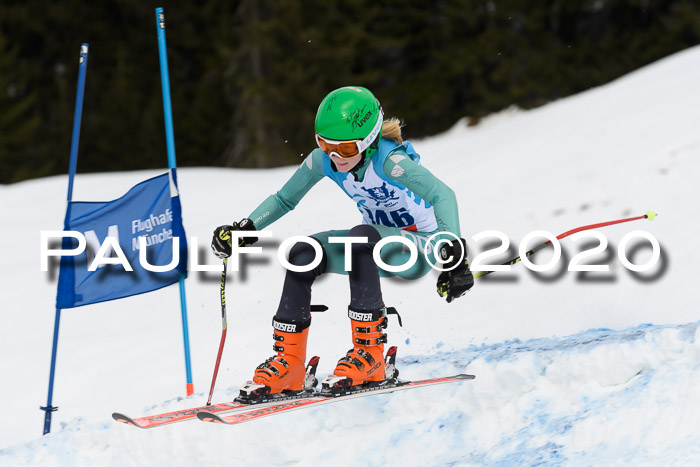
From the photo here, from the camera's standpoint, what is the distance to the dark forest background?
22203mm

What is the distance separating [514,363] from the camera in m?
4.92

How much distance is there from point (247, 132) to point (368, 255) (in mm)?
17936

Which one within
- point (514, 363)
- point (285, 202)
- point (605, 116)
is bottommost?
point (514, 363)

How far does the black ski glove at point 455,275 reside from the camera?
4.29 m

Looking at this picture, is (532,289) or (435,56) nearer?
(532,289)

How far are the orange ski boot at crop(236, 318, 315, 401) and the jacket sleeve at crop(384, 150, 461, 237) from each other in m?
0.95

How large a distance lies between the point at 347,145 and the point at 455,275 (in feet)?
2.89

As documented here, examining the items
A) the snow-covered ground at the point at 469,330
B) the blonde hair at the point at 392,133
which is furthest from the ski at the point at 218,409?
the blonde hair at the point at 392,133

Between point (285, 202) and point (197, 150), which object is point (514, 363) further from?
point (197, 150)

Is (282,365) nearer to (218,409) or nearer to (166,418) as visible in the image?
(218,409)

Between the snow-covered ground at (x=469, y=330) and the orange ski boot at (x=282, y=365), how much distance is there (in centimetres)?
38

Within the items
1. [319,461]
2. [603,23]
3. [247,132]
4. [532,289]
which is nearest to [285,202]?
[319,461]

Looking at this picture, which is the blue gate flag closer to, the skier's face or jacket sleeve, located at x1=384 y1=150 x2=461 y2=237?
the skier's face

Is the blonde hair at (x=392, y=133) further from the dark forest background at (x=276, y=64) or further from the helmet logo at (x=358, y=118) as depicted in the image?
the dark forest background at (x=276, y=64)
